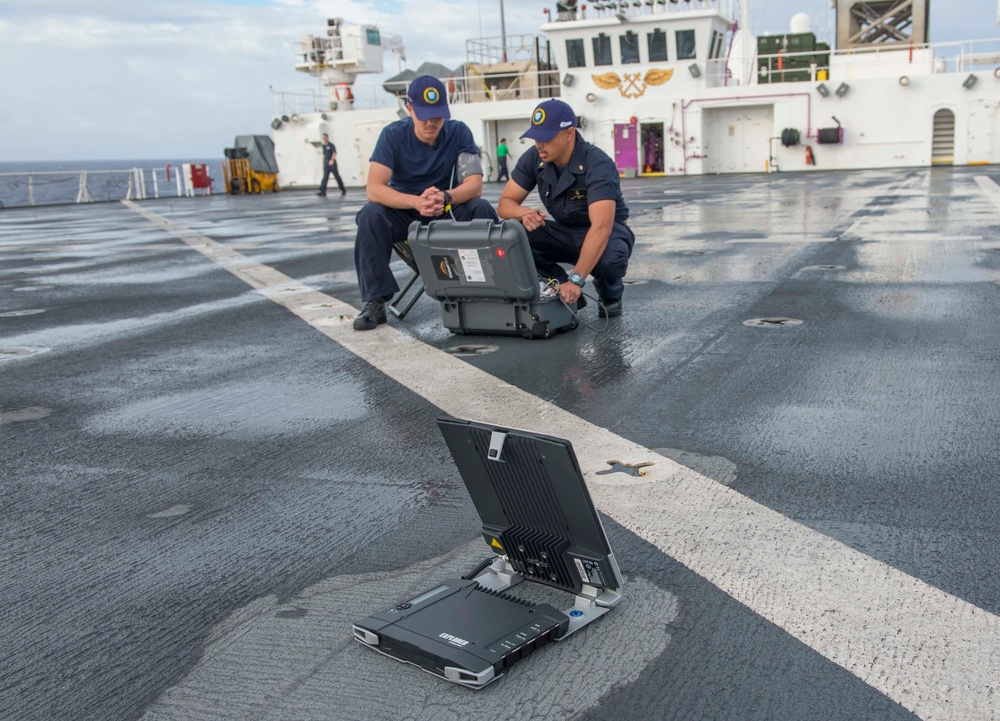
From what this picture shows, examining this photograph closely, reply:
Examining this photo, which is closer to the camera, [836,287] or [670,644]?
[670,644]

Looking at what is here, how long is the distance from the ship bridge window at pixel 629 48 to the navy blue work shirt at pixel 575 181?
2900 cm

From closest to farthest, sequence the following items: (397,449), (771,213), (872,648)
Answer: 1. (872,648)
2. (397,449)
3. (771,213)

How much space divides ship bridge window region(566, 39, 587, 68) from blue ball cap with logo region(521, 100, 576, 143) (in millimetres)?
29884

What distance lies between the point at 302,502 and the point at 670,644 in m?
1.39

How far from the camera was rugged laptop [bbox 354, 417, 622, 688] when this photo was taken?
6.37 feet

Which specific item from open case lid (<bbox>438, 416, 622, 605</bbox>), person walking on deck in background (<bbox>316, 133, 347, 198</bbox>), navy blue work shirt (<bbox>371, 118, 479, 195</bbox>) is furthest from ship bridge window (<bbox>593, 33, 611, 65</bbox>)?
open case lid (<bbox>438, 416, 622, 605</bbox>)

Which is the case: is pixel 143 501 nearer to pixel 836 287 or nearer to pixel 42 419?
pixel 42 419

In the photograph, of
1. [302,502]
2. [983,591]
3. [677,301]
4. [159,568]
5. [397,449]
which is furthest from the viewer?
[677,301]

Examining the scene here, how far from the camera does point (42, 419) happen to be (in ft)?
13.5

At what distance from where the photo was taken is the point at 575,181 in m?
5.56

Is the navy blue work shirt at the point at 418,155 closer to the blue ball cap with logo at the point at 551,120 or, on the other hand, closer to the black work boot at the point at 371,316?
the black work boot at the point at 371,316

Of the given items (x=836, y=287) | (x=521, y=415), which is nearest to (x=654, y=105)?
(x=836, y=287)

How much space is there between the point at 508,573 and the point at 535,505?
0.80ft

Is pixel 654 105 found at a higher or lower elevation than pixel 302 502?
higher
